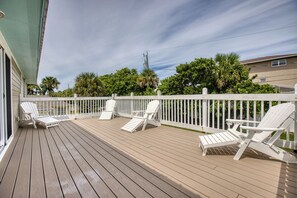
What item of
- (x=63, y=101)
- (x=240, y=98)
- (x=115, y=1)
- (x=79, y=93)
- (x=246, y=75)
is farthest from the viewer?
(x=79, y=93)

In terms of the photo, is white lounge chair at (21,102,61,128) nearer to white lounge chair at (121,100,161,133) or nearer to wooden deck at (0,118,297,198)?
wooden deck at (0,118,297,198)

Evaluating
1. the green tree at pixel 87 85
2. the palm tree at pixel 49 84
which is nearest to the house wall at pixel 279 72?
the green tree at pixel 87 85

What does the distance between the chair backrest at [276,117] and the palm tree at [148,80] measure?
1491 centimetres

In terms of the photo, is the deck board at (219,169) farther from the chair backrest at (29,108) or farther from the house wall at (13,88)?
the chair backrest at (29,108)

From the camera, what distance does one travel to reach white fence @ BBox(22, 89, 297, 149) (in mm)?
3293

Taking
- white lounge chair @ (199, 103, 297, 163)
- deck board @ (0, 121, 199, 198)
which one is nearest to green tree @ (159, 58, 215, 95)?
white lounge chair @ (199, 103, 297, 163)

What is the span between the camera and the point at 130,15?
8586 mm

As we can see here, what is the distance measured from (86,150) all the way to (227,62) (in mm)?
11894

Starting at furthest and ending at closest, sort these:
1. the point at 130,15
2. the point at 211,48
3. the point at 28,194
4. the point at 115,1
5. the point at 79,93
→ the point at 211,48 < the point at 79,93 < the point at 130,15 < the point at 115,1 < the point at 28,194

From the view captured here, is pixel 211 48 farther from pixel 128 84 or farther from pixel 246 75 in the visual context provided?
pixel 128 84

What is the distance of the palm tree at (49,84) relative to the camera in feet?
124

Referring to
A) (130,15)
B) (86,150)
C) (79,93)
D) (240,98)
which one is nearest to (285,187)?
(240,98)

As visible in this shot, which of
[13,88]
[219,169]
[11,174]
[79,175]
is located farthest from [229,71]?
[11,174]

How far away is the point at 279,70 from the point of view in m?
16.6
